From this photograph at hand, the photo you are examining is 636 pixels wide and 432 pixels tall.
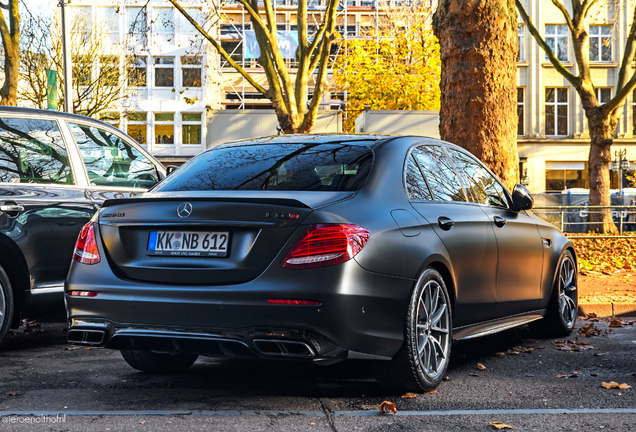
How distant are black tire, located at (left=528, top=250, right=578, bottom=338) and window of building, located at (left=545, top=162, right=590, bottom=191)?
42.6m

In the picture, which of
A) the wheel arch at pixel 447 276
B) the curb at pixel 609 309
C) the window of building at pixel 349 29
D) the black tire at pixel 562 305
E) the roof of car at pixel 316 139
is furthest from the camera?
the window of building at pixel 349 29

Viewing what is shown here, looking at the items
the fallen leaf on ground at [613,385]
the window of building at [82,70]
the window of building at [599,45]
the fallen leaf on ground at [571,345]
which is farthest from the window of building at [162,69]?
the fallen leaf on ground at [613,385]

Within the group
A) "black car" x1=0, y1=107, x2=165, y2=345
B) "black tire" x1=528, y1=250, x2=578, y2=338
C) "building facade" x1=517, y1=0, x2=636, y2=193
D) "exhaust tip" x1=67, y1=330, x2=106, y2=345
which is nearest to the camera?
"exhaust tip" x1=67, y1=330, x2=106, y2=345

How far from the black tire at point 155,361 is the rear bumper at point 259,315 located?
909 mm

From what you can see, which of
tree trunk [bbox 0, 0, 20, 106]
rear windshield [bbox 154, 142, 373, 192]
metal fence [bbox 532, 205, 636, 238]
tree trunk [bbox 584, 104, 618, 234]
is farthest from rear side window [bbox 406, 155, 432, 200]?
tree trunk [bbox 584, 104, 618, 234]

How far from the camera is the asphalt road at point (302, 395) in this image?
4020mm

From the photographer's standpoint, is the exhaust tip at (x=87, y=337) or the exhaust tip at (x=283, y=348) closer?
the exhaust tip at (x=283, y=348)

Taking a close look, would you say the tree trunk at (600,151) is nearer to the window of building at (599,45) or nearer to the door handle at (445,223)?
the door handle at (445,223)

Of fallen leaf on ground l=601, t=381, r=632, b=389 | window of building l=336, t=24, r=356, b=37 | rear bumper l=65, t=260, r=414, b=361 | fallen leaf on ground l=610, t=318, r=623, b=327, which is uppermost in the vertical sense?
window of building l=336, t=24, r=356, b=37

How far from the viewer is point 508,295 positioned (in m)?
5.96

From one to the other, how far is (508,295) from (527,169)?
43.7 m

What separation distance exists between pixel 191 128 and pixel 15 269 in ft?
164

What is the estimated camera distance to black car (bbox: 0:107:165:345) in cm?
612

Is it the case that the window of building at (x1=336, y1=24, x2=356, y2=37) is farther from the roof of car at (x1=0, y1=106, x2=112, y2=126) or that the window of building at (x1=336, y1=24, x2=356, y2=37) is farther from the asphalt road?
the asphalt road
